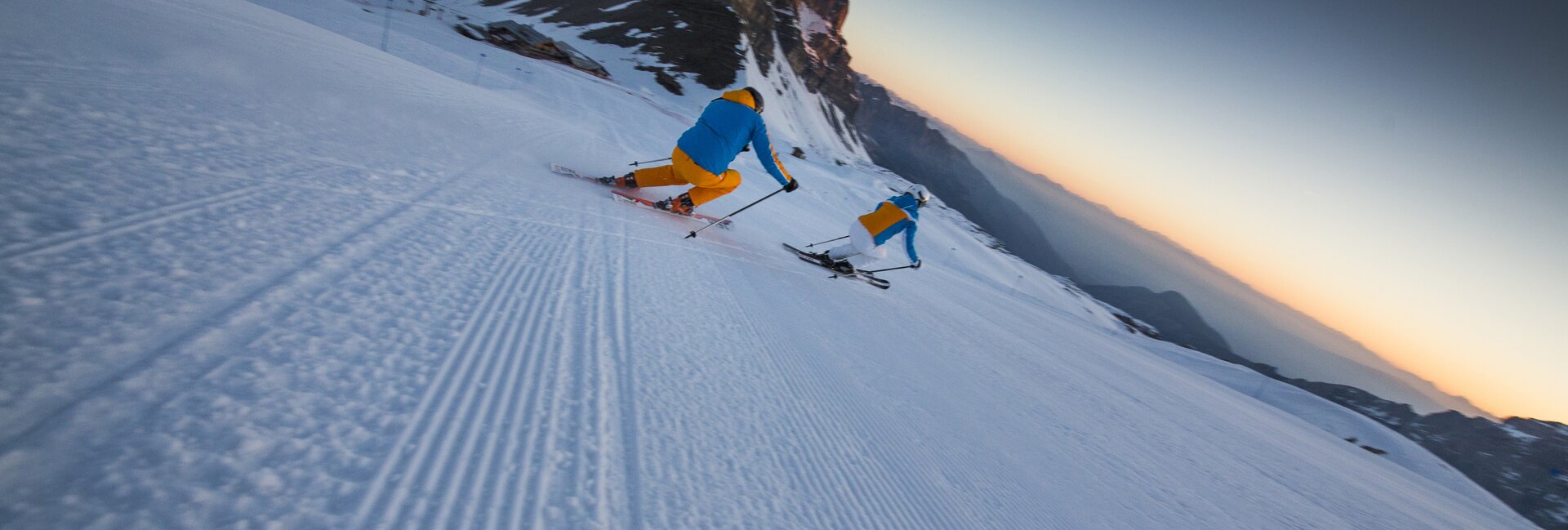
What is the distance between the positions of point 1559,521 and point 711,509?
255 feet

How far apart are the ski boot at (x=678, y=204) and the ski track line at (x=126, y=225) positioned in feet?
13.9

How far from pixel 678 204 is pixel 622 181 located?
93cm

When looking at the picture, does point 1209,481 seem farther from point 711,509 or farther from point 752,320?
point 711,509

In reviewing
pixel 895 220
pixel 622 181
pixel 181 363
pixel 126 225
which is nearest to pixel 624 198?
pixel 622 181

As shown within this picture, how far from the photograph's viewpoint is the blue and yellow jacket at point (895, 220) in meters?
7.82

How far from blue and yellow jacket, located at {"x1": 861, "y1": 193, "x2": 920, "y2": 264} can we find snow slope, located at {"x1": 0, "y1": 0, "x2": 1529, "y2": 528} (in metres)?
1.46

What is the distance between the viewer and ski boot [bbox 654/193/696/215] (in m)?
7.09

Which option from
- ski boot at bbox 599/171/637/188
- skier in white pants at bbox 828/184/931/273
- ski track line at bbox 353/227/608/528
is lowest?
ski track line at bbox 353/227/608/528

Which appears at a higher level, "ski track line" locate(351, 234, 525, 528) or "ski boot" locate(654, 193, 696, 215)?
"ski boot" locate(654, 193, 696, 215)

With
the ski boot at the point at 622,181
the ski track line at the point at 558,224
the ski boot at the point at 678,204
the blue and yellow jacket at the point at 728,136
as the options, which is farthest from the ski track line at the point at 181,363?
the ski boot at the point at 622,181

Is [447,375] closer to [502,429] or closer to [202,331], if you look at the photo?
[502,429]

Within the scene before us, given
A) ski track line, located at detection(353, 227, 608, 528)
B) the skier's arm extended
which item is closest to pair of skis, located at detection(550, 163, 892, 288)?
the skier's arm extended

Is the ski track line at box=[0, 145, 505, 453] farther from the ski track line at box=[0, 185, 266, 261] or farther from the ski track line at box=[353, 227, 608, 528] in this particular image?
the ski track line at box=[353, 227, 608, 528]

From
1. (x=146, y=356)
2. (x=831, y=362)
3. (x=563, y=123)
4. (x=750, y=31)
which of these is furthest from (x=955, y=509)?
(x=750, y=31)
